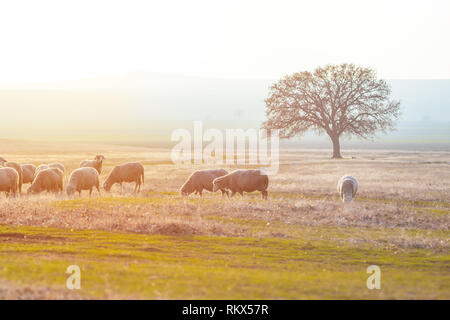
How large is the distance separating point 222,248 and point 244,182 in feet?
46.7

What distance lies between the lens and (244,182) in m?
31.2

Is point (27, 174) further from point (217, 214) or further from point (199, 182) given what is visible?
point (217, 214)

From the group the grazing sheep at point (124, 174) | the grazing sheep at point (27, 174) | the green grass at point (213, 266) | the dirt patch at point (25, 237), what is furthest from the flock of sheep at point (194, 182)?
the dirt patch at point (25, 237)

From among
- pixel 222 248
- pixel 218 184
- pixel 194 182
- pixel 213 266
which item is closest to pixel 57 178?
pixel 194 182

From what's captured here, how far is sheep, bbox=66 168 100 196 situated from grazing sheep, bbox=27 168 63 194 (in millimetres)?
1210

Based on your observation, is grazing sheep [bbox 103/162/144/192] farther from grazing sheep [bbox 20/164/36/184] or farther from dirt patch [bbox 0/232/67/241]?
dirt patch [bbox 0/232/67/241]

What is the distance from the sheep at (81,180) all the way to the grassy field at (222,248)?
1119 mm

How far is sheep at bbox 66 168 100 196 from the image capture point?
30.7 m

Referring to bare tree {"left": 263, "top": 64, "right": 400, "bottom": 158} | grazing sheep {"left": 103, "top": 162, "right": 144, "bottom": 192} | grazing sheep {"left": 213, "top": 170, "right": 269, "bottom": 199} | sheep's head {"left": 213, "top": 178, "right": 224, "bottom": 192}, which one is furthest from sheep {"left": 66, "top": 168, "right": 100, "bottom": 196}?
bare tree {"left": 263, "top": 64, "right": 400, "bottom": 158}

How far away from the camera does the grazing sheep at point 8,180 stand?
28.9 metres
